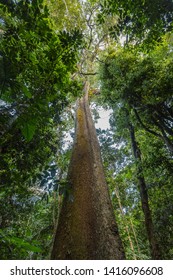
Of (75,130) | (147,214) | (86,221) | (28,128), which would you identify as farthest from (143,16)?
(147,214)

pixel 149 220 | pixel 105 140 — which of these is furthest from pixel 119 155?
pixel 149 220

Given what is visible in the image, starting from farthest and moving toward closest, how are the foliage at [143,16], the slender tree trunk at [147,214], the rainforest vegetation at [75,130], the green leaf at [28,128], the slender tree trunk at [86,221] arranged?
the slender tree trunk at [147,214] < the foliage at [143,16] < the green leaf at [28,128] < the rainforest vegetation at [75,130] < the slender tree trunk at [86,221]

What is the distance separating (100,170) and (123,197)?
5163 mm

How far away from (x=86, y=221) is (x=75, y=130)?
9.03 ft

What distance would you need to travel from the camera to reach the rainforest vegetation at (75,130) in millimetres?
1893

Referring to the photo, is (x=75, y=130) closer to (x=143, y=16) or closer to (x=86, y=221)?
(x=143, y=16)

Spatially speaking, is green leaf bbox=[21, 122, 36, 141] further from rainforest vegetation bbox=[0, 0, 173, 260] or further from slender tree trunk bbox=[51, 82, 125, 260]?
slender tree trunk bbox=[51, 82, 125, 260]

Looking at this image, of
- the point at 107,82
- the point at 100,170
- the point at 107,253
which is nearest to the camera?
the point at 107,253

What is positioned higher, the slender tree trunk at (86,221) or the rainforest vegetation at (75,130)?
the rainforest vegetation at (75,130)

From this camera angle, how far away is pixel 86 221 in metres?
1.79

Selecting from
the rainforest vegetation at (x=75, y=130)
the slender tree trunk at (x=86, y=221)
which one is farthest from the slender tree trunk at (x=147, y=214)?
the slender tree trunk at (x=86, y=221)

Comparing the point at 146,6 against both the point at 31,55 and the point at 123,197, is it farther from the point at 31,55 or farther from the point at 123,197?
the point at 123,197

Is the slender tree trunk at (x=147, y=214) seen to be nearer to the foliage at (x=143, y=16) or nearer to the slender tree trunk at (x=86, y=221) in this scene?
the slender tree trunk at (x=86, y=221)
